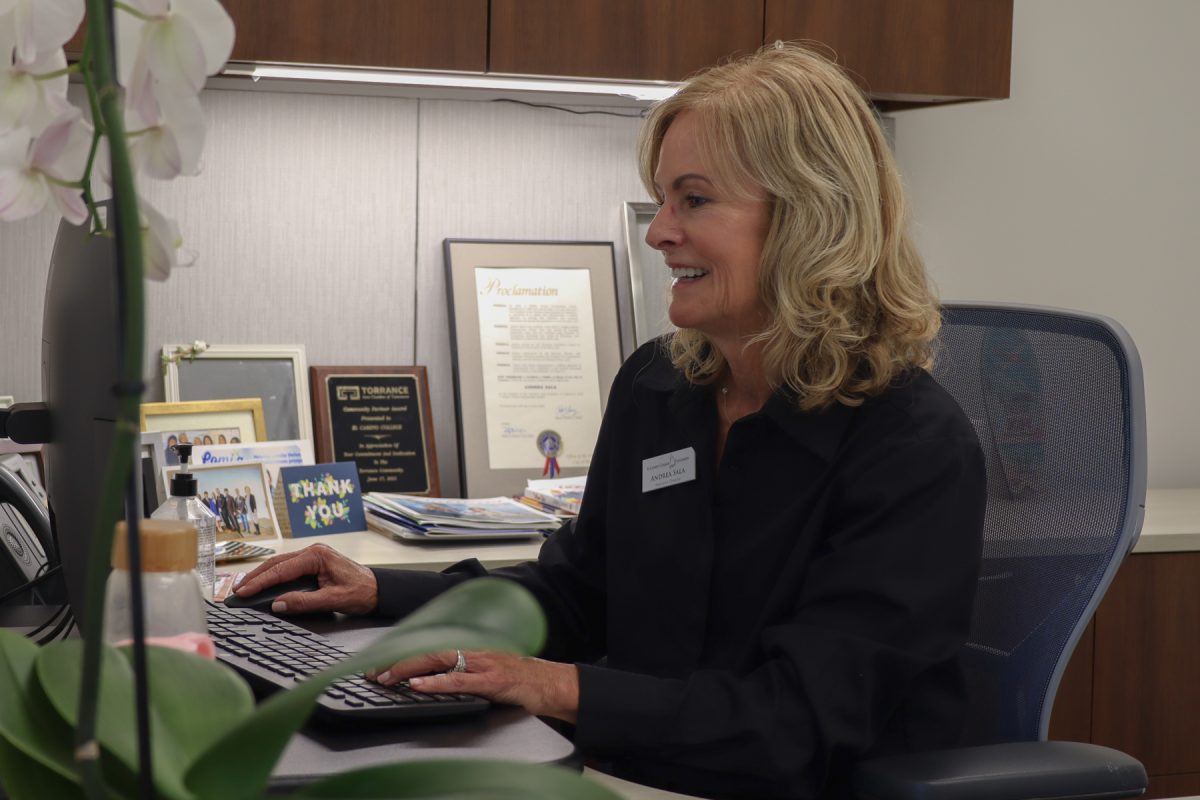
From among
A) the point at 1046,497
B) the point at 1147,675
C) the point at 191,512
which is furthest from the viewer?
the point at 1147,675

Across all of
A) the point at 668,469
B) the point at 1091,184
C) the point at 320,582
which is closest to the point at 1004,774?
the point at 668,469

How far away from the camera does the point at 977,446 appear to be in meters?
1.42

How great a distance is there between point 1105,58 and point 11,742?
3.00 meters

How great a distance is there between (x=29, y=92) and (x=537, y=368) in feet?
6.98

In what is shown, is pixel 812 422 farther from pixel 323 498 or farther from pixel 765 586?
pixel 323 498

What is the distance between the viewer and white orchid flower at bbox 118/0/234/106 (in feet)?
1.59

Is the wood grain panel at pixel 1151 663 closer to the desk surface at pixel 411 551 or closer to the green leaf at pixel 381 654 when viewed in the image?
the desk surface at pixel 411 551

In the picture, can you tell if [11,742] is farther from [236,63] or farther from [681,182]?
[236,63]

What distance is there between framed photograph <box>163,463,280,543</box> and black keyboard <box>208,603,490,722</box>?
36.0 inches

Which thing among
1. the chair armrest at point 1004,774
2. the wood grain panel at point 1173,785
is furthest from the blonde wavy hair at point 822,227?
the wood grain panel at point 1173,785

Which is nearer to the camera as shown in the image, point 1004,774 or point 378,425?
point 1004,774

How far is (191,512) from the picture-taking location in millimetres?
1848

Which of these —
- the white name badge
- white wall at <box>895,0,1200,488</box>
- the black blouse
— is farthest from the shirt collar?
white wall at <box>895,0,1200,488</box>

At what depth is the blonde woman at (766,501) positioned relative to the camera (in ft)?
4.15
